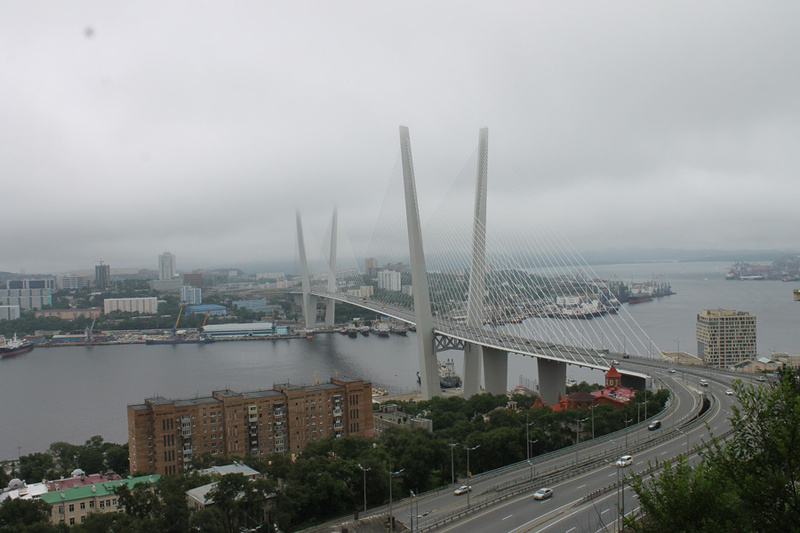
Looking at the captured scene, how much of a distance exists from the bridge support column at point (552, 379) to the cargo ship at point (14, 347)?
1915 cm

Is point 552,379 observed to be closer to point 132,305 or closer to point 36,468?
point 36,468

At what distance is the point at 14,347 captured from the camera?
2144 centimetres

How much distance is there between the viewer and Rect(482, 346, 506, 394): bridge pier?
8.71 m

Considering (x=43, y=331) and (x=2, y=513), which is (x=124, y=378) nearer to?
(x=2, y=513)

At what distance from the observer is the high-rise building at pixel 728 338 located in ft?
52.1

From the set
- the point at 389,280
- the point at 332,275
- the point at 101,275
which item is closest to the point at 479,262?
the point at 389,280

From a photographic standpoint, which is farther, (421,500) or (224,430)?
(224,430)

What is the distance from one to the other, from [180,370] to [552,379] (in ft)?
32.9

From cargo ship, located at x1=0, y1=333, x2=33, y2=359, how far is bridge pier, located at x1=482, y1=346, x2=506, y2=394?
18094mm

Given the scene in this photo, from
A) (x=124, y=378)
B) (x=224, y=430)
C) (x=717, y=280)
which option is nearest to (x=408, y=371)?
(x=124, y=378)

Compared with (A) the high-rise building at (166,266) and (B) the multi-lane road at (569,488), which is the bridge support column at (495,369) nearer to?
(B) the multi-lane road at (569,488)

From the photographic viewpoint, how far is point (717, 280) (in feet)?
170

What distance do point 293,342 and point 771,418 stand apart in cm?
2025

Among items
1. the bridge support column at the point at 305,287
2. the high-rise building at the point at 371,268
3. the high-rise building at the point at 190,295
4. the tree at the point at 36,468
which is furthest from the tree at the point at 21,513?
the high-rise building at the point at 190,295
